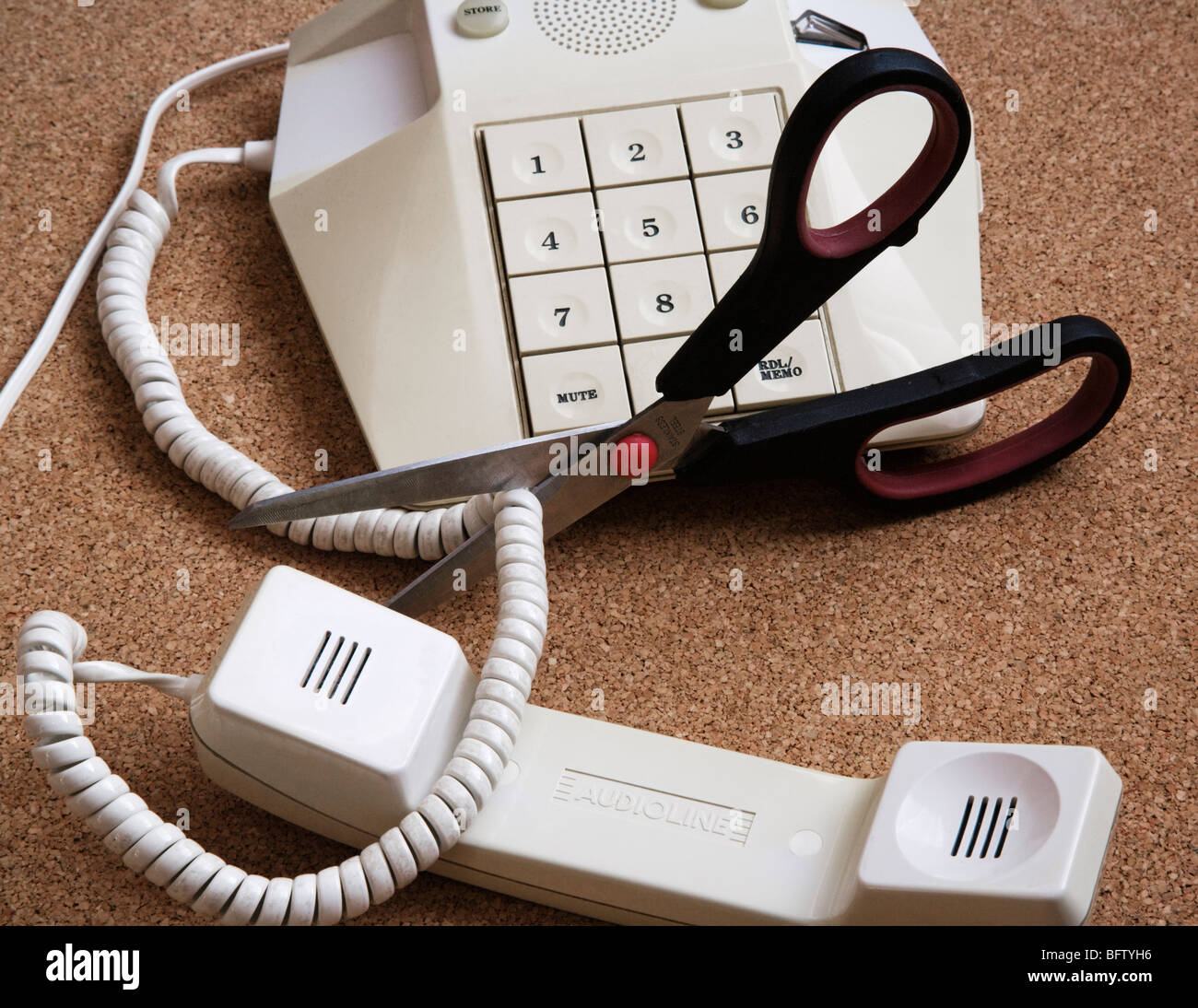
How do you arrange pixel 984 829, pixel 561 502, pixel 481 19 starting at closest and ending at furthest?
pixel 984 829, pixel 561 502, pixel 481 19

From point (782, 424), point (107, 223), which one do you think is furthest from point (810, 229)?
point (107, 223)

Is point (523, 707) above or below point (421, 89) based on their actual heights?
below

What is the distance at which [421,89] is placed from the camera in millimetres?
566

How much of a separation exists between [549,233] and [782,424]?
0.13m

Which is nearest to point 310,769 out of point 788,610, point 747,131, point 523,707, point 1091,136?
point 523,707

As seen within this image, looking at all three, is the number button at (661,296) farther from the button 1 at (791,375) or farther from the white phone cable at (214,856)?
the white phone cable at (214,856)

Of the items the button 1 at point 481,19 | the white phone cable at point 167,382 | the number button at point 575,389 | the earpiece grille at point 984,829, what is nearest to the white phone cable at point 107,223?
the white phone cable at point 167,382

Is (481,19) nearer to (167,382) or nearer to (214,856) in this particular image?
(167,382)

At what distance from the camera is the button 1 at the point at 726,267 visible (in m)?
0.50

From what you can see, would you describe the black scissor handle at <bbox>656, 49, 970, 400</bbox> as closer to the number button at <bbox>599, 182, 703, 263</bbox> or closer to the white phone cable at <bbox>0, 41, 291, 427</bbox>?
the number button at <bbox>599, 182, 703, 263</bbox>

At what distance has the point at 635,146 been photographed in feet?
1.71
